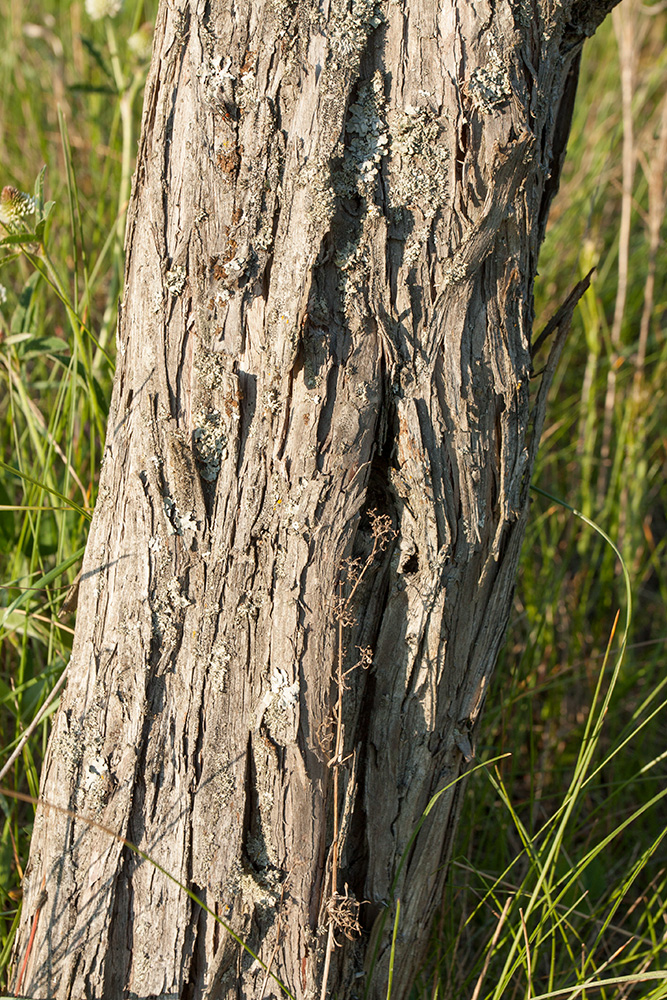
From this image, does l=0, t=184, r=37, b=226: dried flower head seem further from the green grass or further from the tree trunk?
the tree trunk

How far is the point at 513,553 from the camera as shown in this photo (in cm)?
114

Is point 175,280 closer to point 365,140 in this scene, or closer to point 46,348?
point 365,140

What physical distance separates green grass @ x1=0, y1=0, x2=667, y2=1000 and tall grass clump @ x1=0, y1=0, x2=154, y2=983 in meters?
0.01

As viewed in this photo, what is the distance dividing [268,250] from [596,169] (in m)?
2.71

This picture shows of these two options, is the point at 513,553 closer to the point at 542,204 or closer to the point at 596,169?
the point at 542,204

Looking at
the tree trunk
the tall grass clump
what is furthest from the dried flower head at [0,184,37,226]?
the tree trunk

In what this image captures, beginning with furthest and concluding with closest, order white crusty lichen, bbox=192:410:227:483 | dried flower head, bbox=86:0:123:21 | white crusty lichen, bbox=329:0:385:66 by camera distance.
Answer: dried flower head, bbox=86:0:123:21, white crusty lichen, bbox=192:410:227:483, white crusty lichen, bbox=329:0:385:66

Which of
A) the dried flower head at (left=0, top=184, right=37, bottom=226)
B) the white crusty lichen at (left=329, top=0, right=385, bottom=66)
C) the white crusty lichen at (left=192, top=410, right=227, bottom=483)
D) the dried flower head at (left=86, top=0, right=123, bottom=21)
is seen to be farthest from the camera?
the dried flower head at (left=86, top=0, right=123, bottom=21)

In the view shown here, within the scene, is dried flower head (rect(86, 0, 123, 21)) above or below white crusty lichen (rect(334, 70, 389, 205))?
above

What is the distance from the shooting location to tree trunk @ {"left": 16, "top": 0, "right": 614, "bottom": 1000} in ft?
2.97

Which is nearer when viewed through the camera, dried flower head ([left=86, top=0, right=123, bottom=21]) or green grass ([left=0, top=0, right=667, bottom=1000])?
green grass ([left=0, top=0, right=667, bottom=1000])

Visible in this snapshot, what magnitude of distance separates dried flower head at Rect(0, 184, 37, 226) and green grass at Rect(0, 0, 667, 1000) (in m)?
0.06

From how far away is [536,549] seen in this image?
8.15 feet

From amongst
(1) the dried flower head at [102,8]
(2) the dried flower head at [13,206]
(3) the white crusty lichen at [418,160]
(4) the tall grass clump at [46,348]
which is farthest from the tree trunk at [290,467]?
(1) the dried flower head at [102,8]
